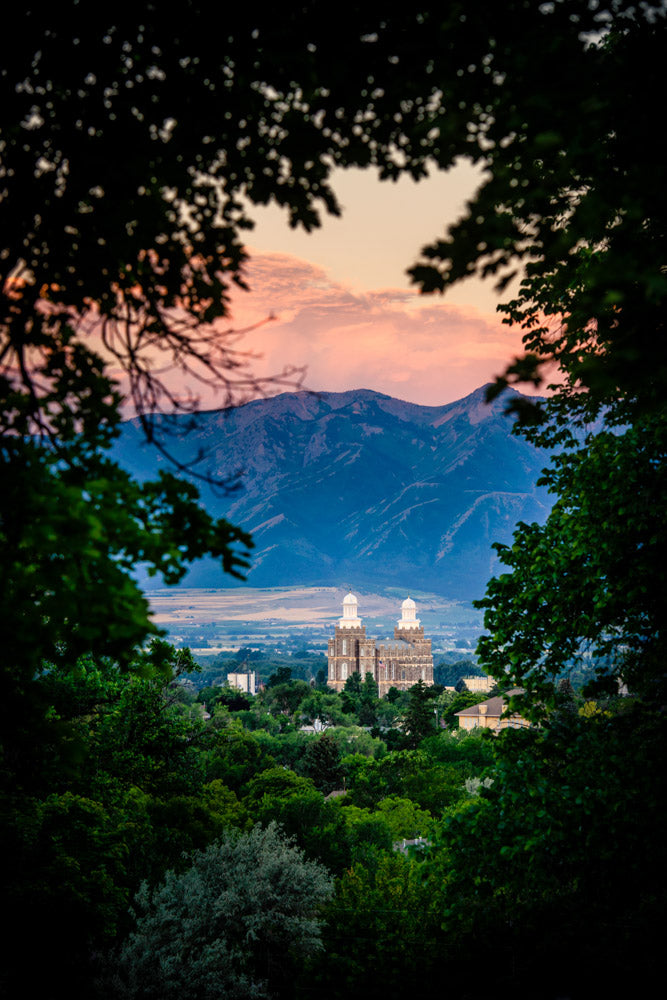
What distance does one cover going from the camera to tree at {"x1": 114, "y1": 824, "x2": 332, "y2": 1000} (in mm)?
17031

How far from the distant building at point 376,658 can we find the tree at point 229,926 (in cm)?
14516

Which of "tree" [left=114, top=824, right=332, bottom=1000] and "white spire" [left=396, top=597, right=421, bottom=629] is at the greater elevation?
"white spire" [left=396, top=597, right=421, bottom=629]

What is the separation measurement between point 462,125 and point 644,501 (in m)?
7.21

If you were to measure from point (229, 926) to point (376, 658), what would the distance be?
150640 mm

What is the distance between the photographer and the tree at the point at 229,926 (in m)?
17.0

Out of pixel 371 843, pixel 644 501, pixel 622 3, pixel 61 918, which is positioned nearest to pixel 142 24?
pixel 622 3

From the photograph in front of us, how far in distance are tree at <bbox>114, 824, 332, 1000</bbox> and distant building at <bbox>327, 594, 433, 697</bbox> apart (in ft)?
476

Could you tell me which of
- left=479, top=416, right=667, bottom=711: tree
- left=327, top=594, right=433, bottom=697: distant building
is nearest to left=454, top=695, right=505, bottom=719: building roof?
left=479, top=416, right=667, bottom=711: tree

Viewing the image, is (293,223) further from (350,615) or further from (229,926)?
(350,615)

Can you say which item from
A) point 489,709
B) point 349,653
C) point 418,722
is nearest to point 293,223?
point 418,722

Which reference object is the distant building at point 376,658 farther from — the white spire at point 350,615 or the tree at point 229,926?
the tree at point 229,926

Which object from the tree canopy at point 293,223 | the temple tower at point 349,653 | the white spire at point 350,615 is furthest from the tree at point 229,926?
the white spire at point 350,615

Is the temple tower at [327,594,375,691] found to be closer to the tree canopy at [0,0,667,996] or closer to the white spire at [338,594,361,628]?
the white spire at [338,594,361,628]

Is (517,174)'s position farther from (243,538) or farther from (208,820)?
(208,820)
